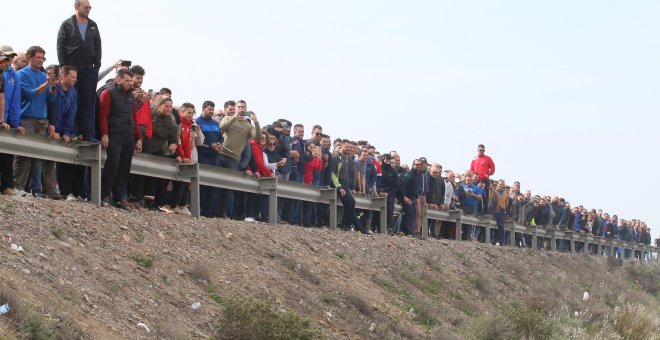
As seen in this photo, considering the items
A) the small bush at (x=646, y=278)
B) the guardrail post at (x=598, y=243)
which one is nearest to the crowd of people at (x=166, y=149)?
the small bush at (x=646, y=278)

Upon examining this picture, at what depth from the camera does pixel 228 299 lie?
489 inches

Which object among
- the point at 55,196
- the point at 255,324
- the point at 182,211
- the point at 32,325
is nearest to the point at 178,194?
the point at 182,211

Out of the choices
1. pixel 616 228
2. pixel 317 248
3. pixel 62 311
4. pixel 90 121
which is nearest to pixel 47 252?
pixel 62 311

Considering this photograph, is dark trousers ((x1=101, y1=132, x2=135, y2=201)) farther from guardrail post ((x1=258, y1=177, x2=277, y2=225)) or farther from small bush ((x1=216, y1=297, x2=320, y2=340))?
guardrail post ((x1=258, y1=177, x2=277, y2=225))

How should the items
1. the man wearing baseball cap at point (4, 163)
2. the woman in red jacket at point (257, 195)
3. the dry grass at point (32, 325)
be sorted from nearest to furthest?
the dry grass at point (32, 325) → the man wearing baseball cap at point (4, 163) → the woman in red jacket at point (257, 195)

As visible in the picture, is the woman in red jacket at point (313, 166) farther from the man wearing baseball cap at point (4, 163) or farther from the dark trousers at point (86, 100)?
the man wearing baseball cap at point (4, 163)

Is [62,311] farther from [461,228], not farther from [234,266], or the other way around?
[461,228]

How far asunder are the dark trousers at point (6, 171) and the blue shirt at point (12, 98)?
48cm

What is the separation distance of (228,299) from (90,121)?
9.94 feet

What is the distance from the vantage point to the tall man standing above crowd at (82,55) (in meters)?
13.8

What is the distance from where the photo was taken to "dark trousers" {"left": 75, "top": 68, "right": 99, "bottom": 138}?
13.8 meters

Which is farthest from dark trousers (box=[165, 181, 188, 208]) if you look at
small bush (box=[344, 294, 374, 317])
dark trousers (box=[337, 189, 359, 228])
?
dark trousers (box=[337, 189, 359, 228])

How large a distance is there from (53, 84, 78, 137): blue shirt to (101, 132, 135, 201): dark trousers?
1.68 feet

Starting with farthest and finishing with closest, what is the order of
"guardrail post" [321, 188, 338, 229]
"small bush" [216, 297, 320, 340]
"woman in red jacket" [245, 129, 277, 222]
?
"guardrail post" [321, 188, 338, 229]
"woman in red jacket" [245, 129, 277, 222]
"small bush" [216, 297, 320, 340]
